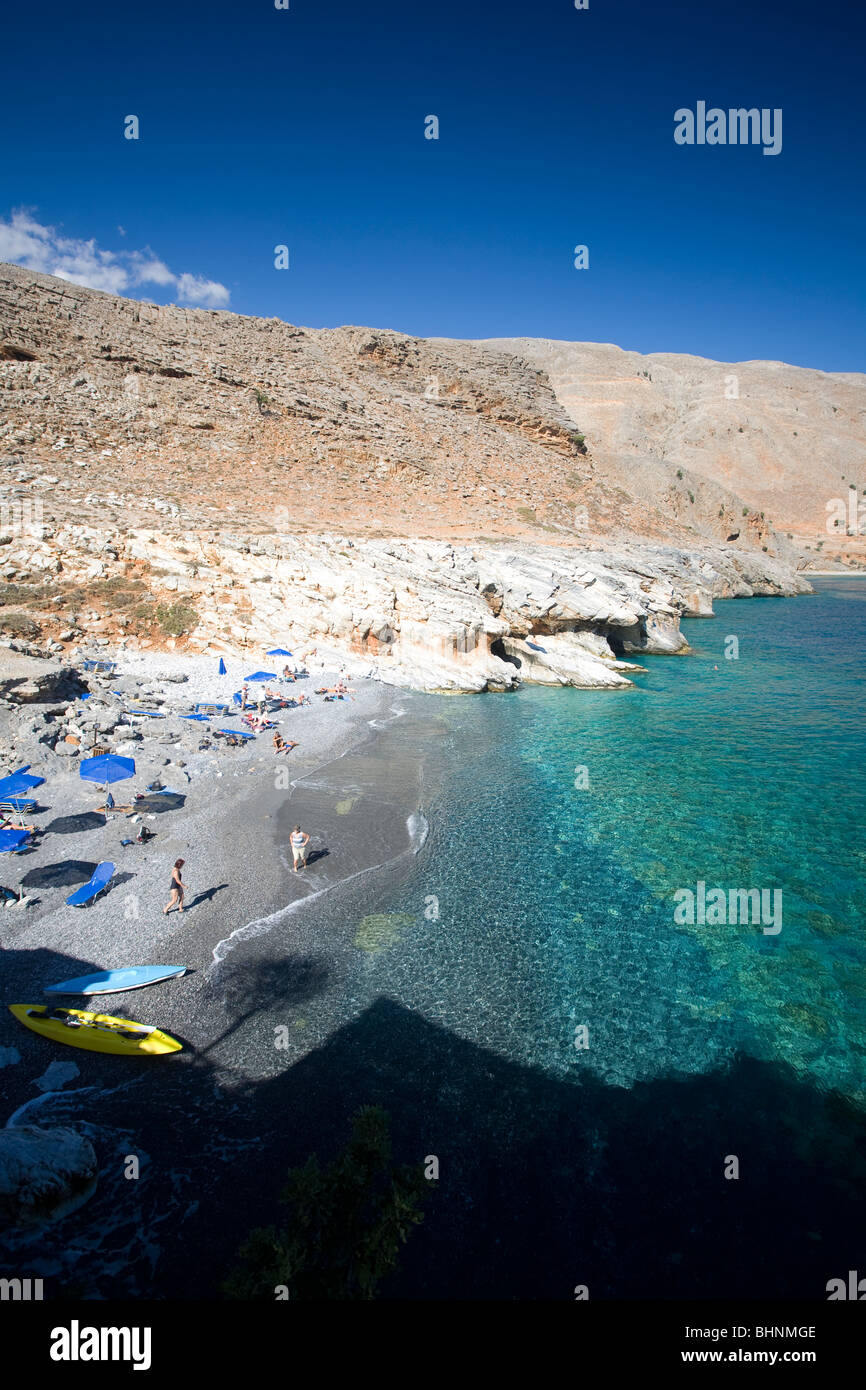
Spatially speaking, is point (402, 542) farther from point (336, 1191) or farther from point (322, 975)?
point (336, 1191)

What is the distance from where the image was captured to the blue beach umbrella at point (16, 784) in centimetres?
1497

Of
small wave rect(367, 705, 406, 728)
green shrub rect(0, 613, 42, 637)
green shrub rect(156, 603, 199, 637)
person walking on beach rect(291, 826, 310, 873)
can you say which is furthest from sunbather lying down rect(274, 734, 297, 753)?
green shrub rect(0, 613, 42, 637)

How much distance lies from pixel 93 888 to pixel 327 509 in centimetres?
3768

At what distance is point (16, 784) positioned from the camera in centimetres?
1522

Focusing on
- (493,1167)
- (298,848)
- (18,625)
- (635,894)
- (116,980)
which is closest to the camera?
(493,1167)

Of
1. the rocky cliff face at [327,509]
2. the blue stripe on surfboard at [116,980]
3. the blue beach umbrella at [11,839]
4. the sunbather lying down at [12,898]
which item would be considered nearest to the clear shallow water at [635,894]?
the blue stripe on surfboard at [116,980]

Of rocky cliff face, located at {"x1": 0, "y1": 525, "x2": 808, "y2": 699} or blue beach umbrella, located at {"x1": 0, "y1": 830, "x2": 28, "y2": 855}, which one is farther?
rocky cliff face, located at {"x1": 0, "y1": 525, "x2": 808, "y2": 699}

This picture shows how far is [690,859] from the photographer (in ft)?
48.8

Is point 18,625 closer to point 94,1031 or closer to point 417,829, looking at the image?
point 417,829

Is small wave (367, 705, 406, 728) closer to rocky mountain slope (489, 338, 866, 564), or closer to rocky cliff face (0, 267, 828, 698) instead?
rocky cliff face (0, 267, 828, 698)

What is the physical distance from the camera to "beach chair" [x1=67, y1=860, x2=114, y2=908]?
1228 cm

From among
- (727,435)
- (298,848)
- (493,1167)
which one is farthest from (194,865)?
(727,435)

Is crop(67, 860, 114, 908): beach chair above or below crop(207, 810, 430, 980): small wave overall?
above

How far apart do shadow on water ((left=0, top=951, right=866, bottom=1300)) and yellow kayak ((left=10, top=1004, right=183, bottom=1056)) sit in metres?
0.17
